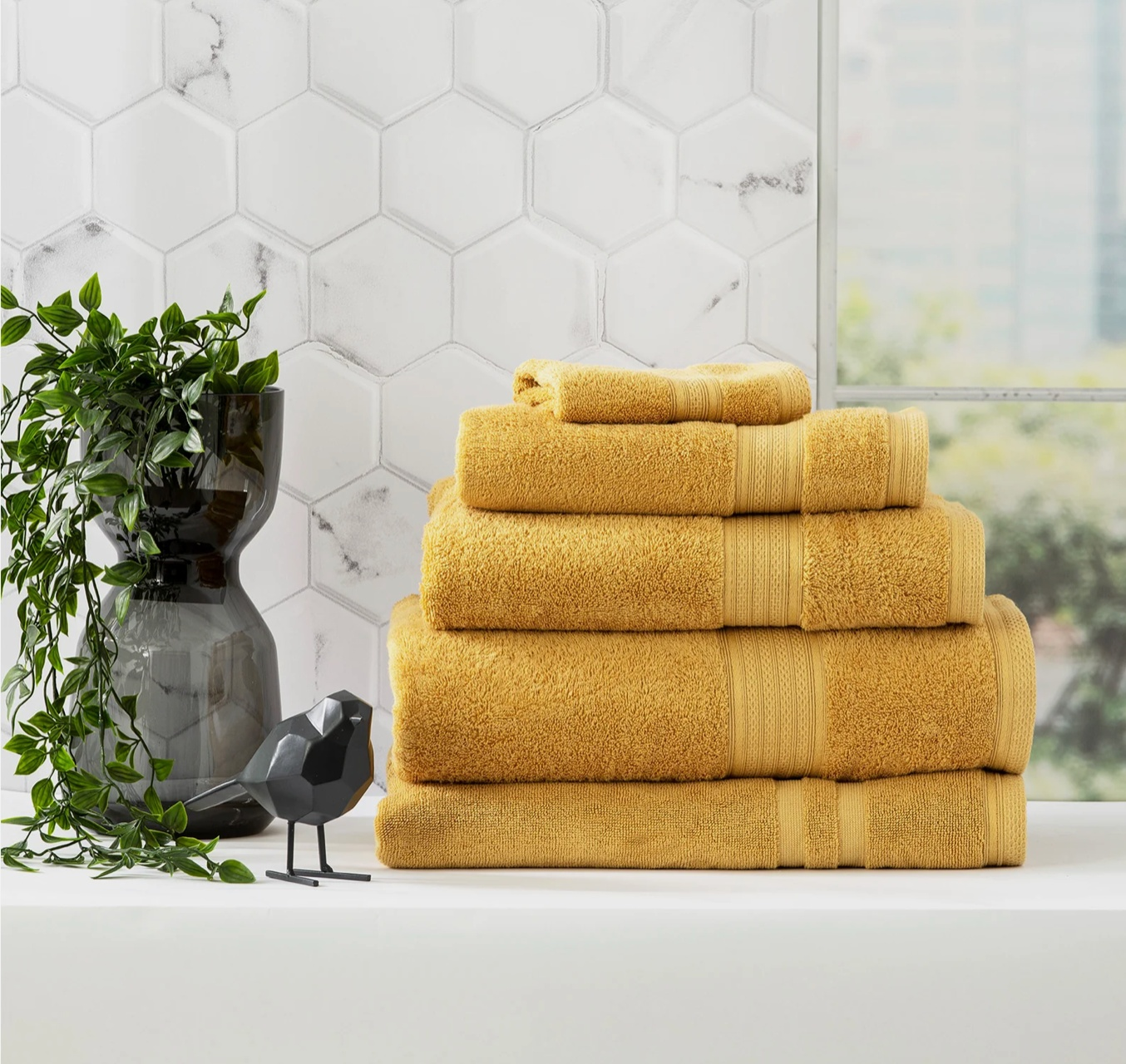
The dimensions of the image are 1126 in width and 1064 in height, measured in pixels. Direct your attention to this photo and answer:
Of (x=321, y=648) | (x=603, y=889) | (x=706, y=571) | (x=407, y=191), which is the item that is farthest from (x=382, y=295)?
(x=603, y=889)

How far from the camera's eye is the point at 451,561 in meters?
0.76

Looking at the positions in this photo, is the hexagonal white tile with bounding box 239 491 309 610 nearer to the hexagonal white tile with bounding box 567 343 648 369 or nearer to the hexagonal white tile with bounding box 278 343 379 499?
the hexagonal white tile with bounding box 278 343 379 499

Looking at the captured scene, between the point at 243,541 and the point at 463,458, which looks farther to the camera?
the point at 243,541

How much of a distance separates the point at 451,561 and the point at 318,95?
46cm

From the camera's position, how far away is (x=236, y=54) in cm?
100

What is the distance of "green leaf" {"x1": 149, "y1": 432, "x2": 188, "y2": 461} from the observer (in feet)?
2.58

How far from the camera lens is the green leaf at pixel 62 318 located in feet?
2.82

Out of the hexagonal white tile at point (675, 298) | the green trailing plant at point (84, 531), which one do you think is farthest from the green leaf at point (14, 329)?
the hexagonal white tile at point (675, 298)

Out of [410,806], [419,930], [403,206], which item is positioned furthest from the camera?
[403,206]

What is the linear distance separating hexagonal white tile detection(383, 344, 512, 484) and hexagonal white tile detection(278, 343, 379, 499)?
0.02 metres

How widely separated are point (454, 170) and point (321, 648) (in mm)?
413

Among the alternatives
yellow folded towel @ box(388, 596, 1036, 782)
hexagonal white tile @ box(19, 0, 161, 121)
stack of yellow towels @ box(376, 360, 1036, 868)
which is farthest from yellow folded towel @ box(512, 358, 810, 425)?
hexagonal white tile @ box(19, 0, 161, 121)

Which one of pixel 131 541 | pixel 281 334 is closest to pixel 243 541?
pixel 131 541

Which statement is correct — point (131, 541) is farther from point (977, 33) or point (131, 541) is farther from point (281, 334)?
point (977, 33)
